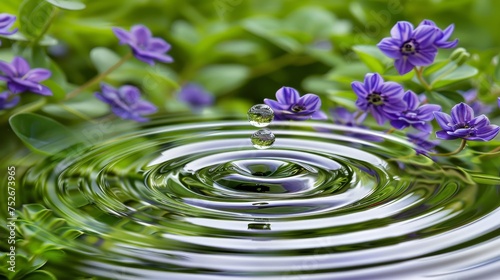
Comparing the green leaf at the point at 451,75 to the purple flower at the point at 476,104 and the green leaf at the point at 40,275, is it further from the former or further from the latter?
the green leaf at the point at 40,275

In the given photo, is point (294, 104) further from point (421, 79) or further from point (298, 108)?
point (421, 79)

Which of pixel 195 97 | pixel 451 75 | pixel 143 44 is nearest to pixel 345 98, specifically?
pixel 451 75

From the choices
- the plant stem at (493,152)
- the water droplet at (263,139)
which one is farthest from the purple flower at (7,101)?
the plant stem at (493,152)

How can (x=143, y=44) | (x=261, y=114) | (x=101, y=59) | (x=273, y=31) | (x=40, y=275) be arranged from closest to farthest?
(x=40, y=275), (x=261, y=114), (x=143, y=44), (x=101, y=59), (x=273, y=31)

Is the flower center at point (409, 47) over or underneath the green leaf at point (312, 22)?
underneath

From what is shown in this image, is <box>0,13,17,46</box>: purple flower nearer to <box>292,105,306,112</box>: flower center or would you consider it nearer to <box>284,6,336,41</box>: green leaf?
<box>292,105,306,112</box>: flower center

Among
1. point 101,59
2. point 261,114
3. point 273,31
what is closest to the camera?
point 261,114
